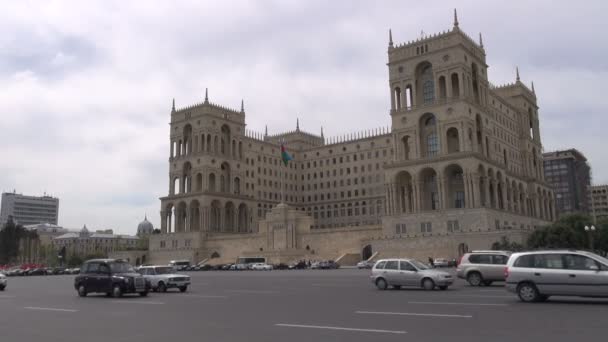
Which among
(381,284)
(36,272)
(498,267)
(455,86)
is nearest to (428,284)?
(381,284)

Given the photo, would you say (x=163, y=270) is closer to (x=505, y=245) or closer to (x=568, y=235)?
(x=505, y=245)

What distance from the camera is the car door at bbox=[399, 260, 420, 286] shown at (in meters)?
24.7

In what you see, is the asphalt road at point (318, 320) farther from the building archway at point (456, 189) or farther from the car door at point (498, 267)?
the building archway at point (456, 189)

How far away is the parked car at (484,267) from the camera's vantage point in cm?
2591

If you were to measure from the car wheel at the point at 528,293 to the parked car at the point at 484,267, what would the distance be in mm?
8220

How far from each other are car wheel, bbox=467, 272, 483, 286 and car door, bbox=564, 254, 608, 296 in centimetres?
963

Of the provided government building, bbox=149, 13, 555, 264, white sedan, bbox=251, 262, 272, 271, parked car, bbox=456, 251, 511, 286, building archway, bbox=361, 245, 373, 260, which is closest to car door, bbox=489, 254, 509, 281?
parked car, bbox=456, 251, 511, 286

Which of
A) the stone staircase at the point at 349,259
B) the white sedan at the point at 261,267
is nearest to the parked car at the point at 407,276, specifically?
the white sedan at the point at 261,267

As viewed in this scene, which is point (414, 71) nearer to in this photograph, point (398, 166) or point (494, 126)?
point (398, 166)

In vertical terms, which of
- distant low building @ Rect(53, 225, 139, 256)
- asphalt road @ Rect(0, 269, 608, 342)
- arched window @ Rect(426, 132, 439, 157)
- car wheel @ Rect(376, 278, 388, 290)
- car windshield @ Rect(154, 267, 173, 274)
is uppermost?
arched window @ Rect(426, 132, 439, 157)

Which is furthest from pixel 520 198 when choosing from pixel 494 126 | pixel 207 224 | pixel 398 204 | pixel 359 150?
pixel 207 224

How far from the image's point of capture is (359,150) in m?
118

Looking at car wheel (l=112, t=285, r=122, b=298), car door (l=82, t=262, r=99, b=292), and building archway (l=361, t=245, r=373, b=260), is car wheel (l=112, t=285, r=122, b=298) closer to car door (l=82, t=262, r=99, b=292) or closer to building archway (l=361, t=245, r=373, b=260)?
car door (l=82, t=262, r=99, b=292)

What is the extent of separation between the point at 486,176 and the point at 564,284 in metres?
54.9
